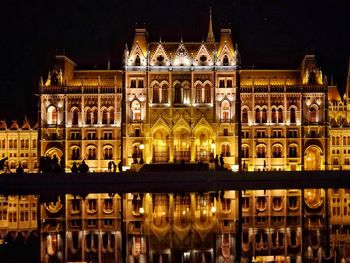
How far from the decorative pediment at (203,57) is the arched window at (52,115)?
2140 centimetres

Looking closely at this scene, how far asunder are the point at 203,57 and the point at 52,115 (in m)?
23.3

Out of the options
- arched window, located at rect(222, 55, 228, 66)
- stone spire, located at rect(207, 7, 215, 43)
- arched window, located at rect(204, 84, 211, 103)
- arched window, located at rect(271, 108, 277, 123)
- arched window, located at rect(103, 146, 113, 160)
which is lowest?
arched window, located at rect(103, 146, 113, 160)

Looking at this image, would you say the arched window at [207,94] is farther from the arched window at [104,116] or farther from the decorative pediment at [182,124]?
the arched window at [104,116]

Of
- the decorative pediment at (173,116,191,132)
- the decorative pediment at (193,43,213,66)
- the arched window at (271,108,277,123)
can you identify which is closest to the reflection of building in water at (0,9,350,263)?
the decorative pediment at (193,43,213,66)

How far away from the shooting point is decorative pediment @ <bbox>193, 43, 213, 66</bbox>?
89.6 metres

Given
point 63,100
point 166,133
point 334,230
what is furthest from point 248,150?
point 334,230

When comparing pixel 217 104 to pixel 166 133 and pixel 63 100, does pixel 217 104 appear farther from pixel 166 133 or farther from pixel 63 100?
pixel 63 100

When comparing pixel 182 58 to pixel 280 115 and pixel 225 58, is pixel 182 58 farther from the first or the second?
pixel 280 115

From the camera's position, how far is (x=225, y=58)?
295ft

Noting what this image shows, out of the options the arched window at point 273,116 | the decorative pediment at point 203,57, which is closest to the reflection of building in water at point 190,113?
the decorative pediment at point 203,57

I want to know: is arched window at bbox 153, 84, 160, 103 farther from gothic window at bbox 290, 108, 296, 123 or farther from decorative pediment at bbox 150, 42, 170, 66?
gothic window at bbox 290, 108, 296, 123

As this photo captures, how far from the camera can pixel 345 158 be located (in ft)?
316

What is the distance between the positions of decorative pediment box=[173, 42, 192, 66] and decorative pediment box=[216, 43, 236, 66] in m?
4.16

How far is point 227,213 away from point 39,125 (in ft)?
198
